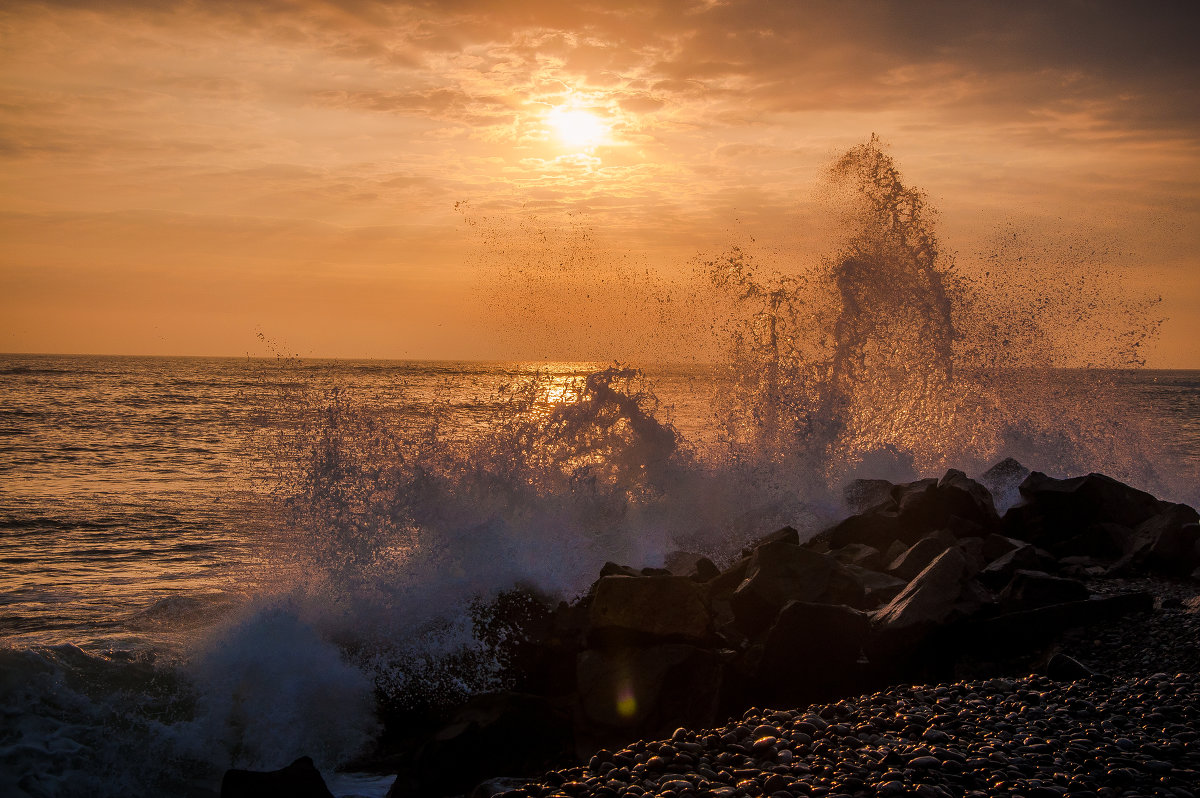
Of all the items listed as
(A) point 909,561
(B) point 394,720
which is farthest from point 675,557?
(B) point 394,720

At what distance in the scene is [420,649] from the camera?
7.33m

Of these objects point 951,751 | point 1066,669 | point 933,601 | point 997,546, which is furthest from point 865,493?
point 951,751

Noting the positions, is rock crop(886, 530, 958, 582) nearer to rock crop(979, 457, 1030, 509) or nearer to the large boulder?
the large boulder

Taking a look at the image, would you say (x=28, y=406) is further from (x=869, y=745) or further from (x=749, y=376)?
(x=869, y=745)

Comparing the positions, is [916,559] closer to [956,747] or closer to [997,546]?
[997,546]

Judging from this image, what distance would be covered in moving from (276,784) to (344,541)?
3.77 meters

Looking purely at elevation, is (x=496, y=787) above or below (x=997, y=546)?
below

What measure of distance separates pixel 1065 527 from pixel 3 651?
10.1 meters

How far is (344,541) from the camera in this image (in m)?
8.86

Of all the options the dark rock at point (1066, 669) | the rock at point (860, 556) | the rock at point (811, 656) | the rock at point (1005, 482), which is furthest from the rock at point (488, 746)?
the rock at point (1005, 482)

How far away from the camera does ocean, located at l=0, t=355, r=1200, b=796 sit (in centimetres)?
623

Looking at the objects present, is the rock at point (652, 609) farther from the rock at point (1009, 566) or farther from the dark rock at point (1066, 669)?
the rock at point (1009, 566)

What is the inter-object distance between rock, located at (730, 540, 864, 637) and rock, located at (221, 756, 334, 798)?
360cm

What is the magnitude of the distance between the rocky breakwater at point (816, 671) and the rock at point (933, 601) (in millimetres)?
14
